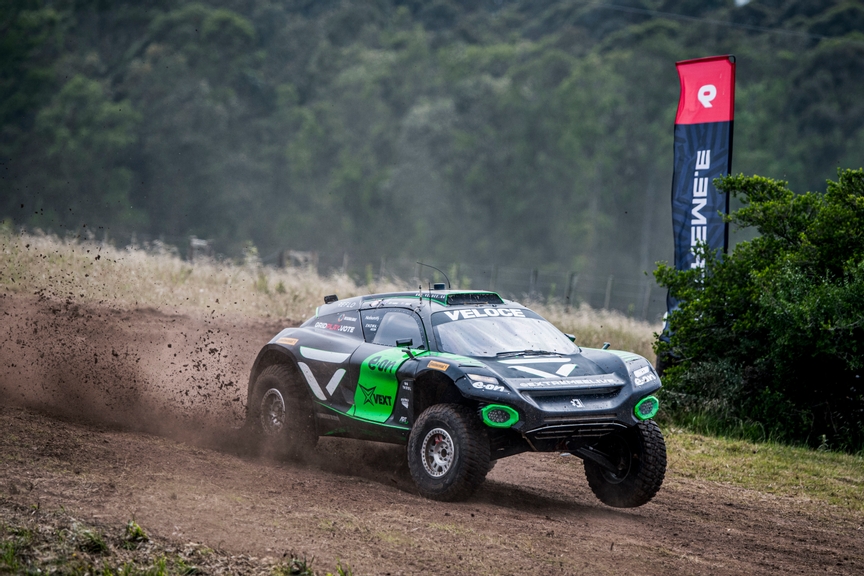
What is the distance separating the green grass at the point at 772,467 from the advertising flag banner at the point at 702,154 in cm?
Answer: 397

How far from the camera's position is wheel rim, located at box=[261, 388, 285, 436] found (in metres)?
9.87

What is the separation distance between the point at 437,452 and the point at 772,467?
5.26 m

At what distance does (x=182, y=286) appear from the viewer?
21.5m

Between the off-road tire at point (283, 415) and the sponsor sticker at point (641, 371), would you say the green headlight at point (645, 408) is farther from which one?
the off-road tire at point (283, 415)

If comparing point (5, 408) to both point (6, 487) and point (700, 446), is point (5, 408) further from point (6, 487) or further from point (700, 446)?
point (700, 446)

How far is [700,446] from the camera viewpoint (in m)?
12.4

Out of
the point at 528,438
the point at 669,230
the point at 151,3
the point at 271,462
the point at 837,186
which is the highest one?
the point at 151,3

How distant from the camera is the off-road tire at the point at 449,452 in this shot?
7785mm

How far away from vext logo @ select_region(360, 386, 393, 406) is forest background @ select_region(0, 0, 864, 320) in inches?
1994

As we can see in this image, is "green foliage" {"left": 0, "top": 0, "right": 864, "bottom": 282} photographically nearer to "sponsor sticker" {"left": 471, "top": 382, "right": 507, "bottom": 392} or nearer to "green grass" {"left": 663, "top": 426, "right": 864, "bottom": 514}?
"green grass" {"left": 663, "top": 426, "right": 864, "bottom": 514}

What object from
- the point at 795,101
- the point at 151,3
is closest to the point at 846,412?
the point at 795,101

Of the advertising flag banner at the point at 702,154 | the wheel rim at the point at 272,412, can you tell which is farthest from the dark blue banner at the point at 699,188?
the wheel rim at the point at 272,412

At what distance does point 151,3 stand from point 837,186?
64.0m

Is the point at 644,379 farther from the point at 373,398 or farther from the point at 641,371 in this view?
the point at 373,398
